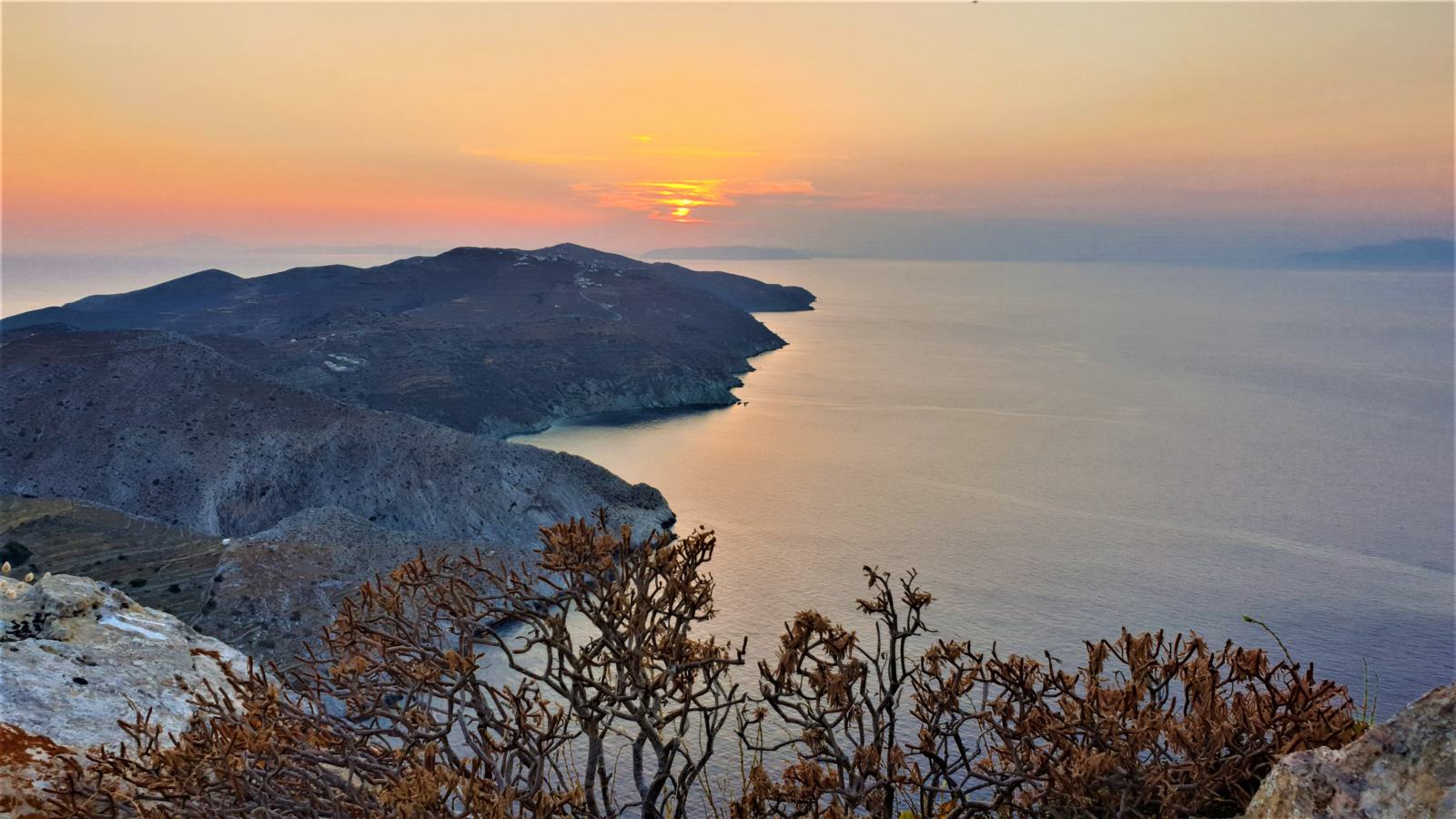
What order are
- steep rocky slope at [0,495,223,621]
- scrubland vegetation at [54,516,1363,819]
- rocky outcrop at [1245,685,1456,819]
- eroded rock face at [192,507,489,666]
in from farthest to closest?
steep rocky slope at [0,495,223,621] → eroded rock face at [192,507,489,666] → scrubland vegetation at [54,516,1363,819] → rocky outcrop at [1245,685,1456,819]

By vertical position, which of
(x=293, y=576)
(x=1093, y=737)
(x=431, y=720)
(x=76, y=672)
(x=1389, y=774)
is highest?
(x=1389, y=774)

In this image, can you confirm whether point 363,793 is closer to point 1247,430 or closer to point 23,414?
point 23,414

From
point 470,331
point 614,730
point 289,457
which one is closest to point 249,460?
point 289,457

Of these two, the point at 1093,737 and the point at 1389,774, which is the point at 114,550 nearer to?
the point at 1093,737

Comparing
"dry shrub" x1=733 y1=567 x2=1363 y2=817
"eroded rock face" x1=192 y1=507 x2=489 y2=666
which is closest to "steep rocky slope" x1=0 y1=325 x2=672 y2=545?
"eroded rock face" x1=192 y1=507 x2=489 y2=666

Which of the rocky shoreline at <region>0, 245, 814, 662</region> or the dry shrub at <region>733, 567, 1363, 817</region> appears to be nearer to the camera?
the dry shrub at <region>733, 567, 1363, 817</region>

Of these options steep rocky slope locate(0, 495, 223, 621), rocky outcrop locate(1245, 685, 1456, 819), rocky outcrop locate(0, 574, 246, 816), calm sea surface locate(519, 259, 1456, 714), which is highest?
rocky outcrop locate(1245, 685, 1456, 819)

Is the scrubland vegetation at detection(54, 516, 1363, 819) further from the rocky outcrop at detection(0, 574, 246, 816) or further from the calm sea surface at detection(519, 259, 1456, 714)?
the calm sea surface at detection(519, 259, 1456, 714)
